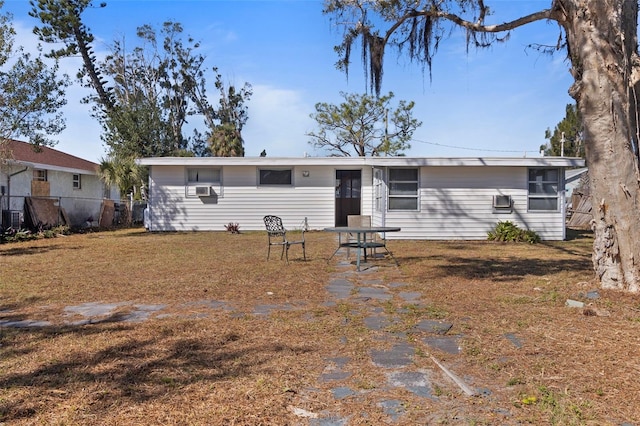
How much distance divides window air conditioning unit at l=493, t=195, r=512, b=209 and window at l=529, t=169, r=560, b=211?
0.74m

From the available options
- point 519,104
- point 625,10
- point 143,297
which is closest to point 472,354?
point 143,297

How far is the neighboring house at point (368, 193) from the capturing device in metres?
13.6

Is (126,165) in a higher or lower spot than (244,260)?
higher

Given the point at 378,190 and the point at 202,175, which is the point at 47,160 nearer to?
the point at 202,175

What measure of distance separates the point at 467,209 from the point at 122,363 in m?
12.0

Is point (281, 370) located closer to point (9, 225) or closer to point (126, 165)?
point (9, 225)

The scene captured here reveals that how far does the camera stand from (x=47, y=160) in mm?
20016

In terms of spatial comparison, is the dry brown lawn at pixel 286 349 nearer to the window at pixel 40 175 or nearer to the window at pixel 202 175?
the window at pixel 202 175

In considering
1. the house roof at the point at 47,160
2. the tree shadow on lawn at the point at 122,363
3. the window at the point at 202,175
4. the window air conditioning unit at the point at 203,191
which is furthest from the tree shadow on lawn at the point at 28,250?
the tree shadow on lawn at the point at 122,363

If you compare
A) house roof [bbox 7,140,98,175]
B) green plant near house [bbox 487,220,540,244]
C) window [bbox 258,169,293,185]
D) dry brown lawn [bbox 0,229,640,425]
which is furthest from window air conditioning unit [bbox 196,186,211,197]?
green plant near house [bbox 487,220,540,244]

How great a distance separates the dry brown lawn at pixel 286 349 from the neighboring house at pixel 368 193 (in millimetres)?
6204

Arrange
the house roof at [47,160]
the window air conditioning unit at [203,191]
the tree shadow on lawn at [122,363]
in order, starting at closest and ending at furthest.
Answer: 1. the tree shadow on lawn at [122,363]
2. the window air conditioning unit at [203,191]
3. the house roof at [47,160]

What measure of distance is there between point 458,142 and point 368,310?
28756mm

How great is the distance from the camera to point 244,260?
887 cm
